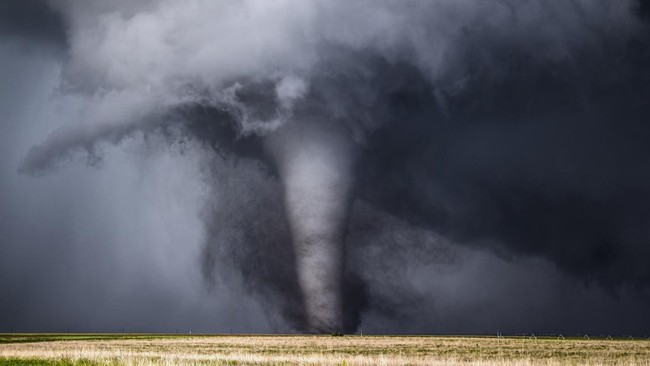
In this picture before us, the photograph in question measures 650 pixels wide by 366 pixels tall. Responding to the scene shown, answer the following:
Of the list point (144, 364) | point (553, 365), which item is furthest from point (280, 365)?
point (553, 365)

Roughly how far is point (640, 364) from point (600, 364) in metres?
2.87

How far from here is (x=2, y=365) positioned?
131ft

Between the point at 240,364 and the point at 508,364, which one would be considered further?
the point at 240,364

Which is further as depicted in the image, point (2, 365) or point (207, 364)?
point (2, 365)

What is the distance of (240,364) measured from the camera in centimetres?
3781

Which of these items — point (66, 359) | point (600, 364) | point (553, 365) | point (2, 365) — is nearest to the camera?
point (553, 365)

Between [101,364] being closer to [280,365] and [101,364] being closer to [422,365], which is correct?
[280,365]

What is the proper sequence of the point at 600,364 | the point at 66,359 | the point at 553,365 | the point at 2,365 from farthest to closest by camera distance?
the point at 66,359
the point at 2,365
the point at 600,364
the point at 553,365

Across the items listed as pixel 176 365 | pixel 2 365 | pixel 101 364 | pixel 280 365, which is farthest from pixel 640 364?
pixel 2 365

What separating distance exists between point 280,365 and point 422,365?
9997mm

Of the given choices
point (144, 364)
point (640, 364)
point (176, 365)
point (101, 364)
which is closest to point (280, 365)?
point (176, 365)

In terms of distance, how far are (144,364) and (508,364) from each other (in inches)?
978

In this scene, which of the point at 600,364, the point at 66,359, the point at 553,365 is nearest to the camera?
the point at 553,365

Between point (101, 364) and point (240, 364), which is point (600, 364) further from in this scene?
point (101, 364)
